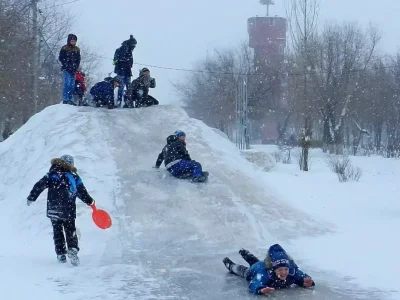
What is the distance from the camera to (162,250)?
9.45 metres

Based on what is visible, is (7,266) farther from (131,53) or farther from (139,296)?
(131,53)

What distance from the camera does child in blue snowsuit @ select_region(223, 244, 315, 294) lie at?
7078 millimetres

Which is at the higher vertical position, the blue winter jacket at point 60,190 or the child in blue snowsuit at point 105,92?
the child in blue snowsuit at point 105,92

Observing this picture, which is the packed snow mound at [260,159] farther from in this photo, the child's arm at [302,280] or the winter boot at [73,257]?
the child's arm at [302,280]

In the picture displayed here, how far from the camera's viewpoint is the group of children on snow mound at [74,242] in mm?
7148

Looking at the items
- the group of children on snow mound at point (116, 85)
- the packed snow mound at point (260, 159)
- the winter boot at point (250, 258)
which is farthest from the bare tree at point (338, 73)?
the winter boot at point (250, 258)

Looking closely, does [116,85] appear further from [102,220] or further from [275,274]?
[275,274]

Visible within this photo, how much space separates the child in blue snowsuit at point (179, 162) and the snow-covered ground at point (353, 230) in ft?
6.47

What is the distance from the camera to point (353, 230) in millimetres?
11227

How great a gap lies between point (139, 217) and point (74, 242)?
232 cm

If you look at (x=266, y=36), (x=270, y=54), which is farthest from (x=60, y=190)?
(x=266, y=36)

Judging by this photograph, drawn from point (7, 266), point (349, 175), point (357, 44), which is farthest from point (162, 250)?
point (357, 44)

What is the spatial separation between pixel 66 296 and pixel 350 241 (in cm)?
524

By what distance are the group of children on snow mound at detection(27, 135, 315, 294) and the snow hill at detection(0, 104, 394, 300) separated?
0.58ft
